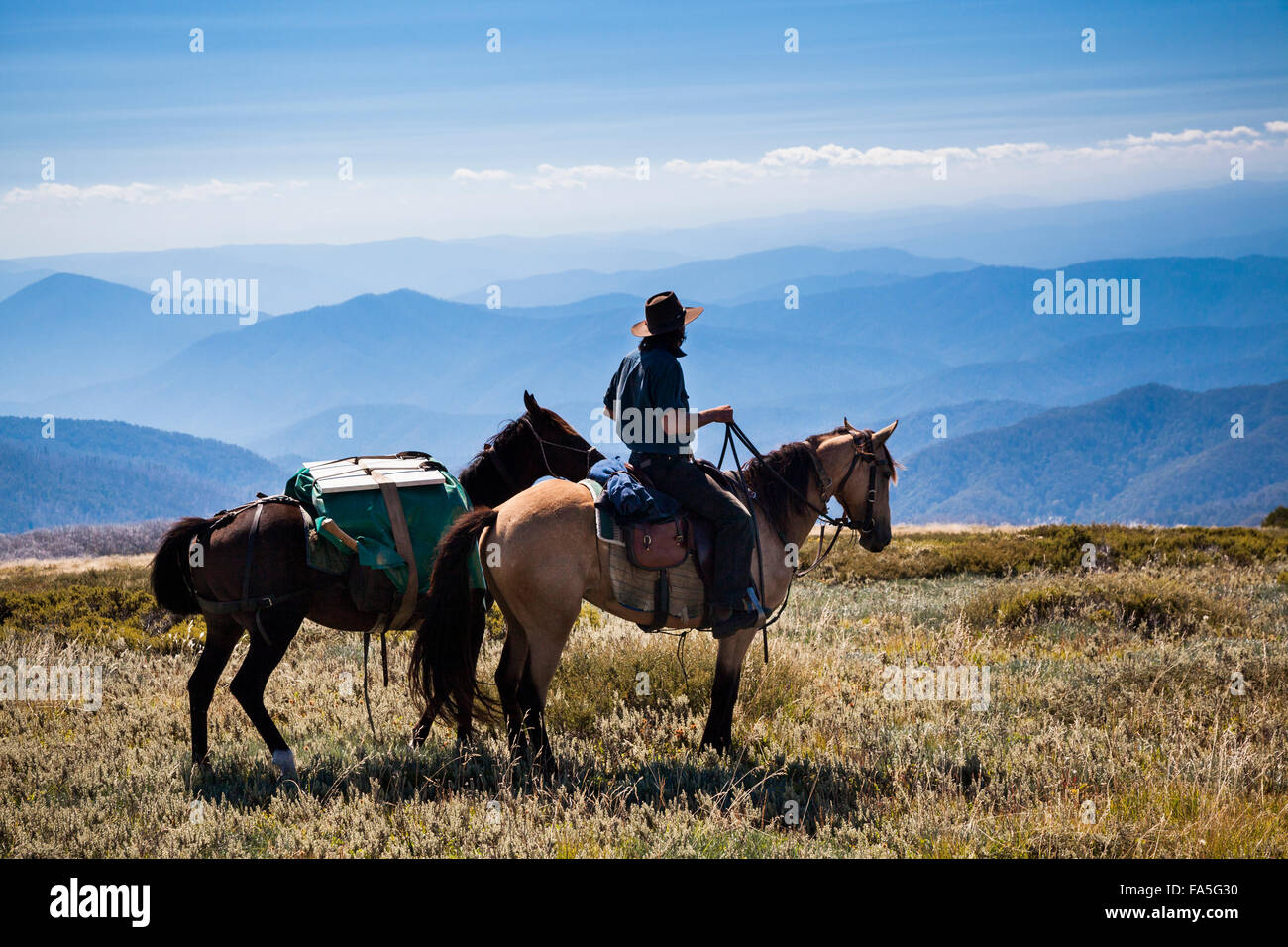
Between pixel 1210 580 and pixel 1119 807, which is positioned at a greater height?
pixel 1119 807

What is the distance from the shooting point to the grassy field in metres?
5.40

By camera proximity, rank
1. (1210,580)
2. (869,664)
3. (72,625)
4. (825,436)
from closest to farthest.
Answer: (825,436), (869,664), (72,625), (1210,580)

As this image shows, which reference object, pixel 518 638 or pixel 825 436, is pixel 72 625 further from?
pixel 825 436

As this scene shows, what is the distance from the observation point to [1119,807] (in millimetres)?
5703

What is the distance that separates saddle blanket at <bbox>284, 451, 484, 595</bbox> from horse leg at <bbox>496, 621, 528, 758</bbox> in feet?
1.61

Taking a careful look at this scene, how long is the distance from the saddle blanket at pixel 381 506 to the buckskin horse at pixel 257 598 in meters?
0.21

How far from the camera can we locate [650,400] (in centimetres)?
661

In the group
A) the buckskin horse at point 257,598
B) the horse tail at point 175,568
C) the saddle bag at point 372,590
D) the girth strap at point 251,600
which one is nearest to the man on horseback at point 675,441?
the buckskin horse at point 257,598

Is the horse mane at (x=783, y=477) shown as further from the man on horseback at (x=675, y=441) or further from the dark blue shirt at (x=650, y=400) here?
the dark blue shirt at (x=650, y=400)

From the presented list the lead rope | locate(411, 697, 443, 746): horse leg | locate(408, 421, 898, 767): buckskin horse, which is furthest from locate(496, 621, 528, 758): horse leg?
the lead rope

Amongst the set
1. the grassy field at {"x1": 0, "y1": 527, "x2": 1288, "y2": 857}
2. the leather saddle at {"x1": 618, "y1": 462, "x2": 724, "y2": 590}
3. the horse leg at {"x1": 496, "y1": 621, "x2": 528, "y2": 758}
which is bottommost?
the grassy field at {"x1": 0, "y1": 527, "x2": 1288, "y2": 857}

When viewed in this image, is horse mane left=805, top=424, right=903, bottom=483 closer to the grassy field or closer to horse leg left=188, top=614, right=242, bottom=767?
the grassy field

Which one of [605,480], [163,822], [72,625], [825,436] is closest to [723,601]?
[605,480]
